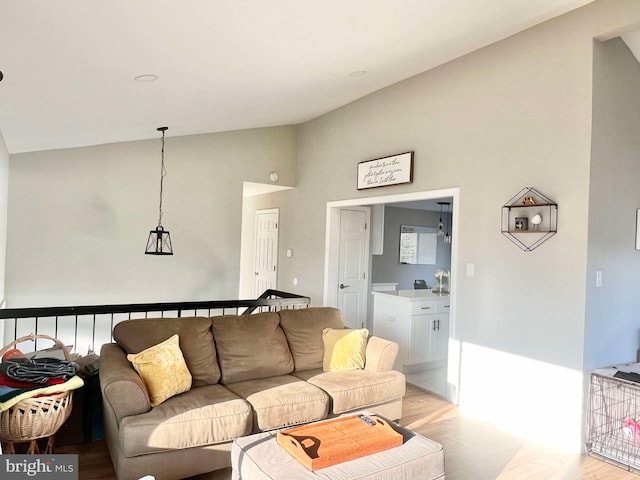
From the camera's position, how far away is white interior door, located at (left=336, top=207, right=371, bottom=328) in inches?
246

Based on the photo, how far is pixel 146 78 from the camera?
314 cm

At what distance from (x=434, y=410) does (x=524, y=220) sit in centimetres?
186

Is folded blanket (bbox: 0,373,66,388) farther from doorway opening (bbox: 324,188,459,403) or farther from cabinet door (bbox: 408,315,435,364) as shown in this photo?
cabinet door (bbox: 408,315,435,364)

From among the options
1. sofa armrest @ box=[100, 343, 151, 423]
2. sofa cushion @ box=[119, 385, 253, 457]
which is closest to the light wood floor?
sofa cushion @ box=[119, 385, 253, 457]

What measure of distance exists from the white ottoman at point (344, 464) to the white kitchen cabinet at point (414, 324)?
262 centimetres

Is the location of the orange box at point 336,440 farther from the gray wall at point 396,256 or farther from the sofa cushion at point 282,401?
the gray wall at point 396,256

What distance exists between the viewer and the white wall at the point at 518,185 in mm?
3418

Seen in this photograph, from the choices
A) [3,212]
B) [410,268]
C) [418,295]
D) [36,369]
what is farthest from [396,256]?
[36,369]

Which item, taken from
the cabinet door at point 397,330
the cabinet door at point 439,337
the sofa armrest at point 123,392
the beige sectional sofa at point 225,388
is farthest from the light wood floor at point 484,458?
the cabinet door at point 439,337

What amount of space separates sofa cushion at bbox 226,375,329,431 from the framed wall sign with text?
2670 mm

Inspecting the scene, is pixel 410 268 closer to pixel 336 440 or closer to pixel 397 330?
pixel 397 330

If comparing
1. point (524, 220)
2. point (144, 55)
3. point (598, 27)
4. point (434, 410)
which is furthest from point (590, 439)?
point (144, 55)

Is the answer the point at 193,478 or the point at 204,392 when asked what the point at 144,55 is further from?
the point at 193,478

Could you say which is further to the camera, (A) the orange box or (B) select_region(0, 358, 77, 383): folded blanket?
(B) select_region(0, 358, 77, 383): folded blanket
